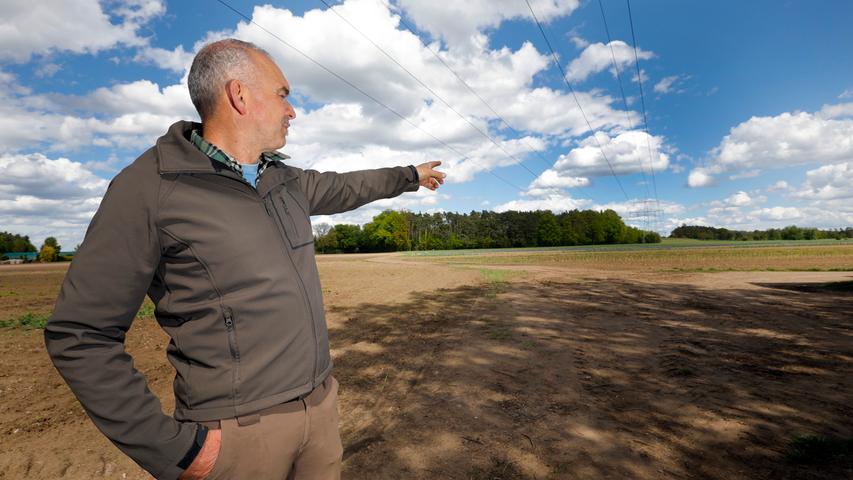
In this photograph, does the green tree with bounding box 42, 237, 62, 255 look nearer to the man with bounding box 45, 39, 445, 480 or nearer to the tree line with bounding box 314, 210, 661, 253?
the tree line with bounding box 314, 210, 661, 253

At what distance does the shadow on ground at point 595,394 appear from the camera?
3.84m

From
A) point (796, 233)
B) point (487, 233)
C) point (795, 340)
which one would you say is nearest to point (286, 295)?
point (795, 340)

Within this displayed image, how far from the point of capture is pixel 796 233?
112 metres

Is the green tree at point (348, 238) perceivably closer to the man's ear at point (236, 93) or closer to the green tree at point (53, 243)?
the green tree at point (53, 243)

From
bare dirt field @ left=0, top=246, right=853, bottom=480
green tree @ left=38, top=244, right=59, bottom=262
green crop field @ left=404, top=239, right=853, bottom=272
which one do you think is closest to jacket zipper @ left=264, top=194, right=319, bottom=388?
bare dirt field @ left=0, top=246, right=853, bottom=480

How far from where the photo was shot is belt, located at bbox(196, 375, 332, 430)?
4.87 feet

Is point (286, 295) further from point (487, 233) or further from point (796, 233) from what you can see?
point (796, 233)

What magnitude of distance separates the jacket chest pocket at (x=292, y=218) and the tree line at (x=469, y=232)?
111 metres

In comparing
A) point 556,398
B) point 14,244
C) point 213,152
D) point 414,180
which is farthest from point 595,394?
point 14,244

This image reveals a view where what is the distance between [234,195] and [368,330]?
8.53m

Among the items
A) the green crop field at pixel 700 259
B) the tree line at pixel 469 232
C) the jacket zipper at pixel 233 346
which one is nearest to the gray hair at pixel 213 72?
the jacket zipper at pixel 233 346

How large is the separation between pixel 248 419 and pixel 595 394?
5.11 m

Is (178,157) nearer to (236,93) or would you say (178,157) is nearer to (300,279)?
(236,93)

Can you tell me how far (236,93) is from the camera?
67.1 inches
